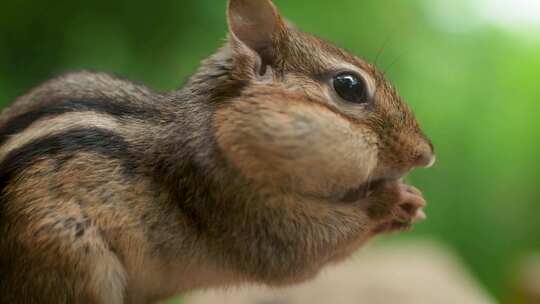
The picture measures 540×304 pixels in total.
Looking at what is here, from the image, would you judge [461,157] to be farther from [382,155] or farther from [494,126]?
[382,155]

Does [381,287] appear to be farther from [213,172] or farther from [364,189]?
[213,172]

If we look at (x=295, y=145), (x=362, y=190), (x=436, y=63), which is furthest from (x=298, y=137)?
(x=436, y=63)

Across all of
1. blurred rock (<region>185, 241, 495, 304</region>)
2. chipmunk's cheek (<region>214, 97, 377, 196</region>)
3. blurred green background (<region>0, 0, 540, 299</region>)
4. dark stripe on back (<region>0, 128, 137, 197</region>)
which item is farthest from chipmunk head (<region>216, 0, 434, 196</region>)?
blurred green background (<region>0, 0, 540, 299</region>)

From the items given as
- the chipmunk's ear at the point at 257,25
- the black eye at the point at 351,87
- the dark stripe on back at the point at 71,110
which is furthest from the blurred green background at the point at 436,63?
the black eye at the point at 351,87

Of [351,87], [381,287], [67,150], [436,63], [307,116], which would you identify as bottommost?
[381,287]

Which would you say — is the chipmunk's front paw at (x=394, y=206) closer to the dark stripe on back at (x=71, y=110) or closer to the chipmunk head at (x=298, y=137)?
the chipmunk head at (x=298, y=137)

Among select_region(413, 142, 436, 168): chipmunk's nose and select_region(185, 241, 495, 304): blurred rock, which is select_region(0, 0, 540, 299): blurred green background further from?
select_region(413, 142, 436, 168): chipmunk's nose

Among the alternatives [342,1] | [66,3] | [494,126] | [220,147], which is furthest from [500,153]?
[220,147]
